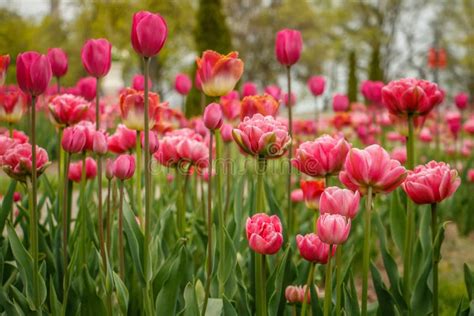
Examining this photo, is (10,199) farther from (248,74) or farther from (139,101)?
(248,74)

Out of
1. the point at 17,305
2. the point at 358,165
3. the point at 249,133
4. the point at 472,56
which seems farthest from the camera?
the point at 472,56

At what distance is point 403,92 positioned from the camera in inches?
64.4

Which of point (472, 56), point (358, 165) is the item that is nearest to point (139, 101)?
point (358, 165)

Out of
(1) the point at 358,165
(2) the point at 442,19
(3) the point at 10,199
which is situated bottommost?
(3) the point at 10,199

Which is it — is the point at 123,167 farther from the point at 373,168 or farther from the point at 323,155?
the point at 373,168

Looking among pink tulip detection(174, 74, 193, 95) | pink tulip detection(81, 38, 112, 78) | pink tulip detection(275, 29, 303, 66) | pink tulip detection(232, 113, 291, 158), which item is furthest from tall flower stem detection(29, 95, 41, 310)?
pink tulip detection(174, 74, 193, 95)

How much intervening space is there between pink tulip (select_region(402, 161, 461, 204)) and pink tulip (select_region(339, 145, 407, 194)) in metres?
0.15

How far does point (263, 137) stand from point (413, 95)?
592mm

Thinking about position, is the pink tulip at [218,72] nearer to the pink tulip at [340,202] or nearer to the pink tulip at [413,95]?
the pink tulip at [413,95]

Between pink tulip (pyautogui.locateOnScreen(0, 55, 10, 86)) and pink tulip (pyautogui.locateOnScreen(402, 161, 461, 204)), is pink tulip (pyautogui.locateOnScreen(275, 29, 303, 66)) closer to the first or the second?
pink tulip (pyautogui.locateOnScreen(402, 161, 461, 204))

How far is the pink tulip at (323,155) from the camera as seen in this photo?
1.35 metres

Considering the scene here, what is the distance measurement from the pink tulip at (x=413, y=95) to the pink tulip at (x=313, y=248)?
573 mm

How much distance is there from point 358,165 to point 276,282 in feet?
1.74

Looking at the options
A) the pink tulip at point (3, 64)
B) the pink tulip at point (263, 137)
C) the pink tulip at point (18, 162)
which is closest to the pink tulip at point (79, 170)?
the pink tulip at point (3, 64)
